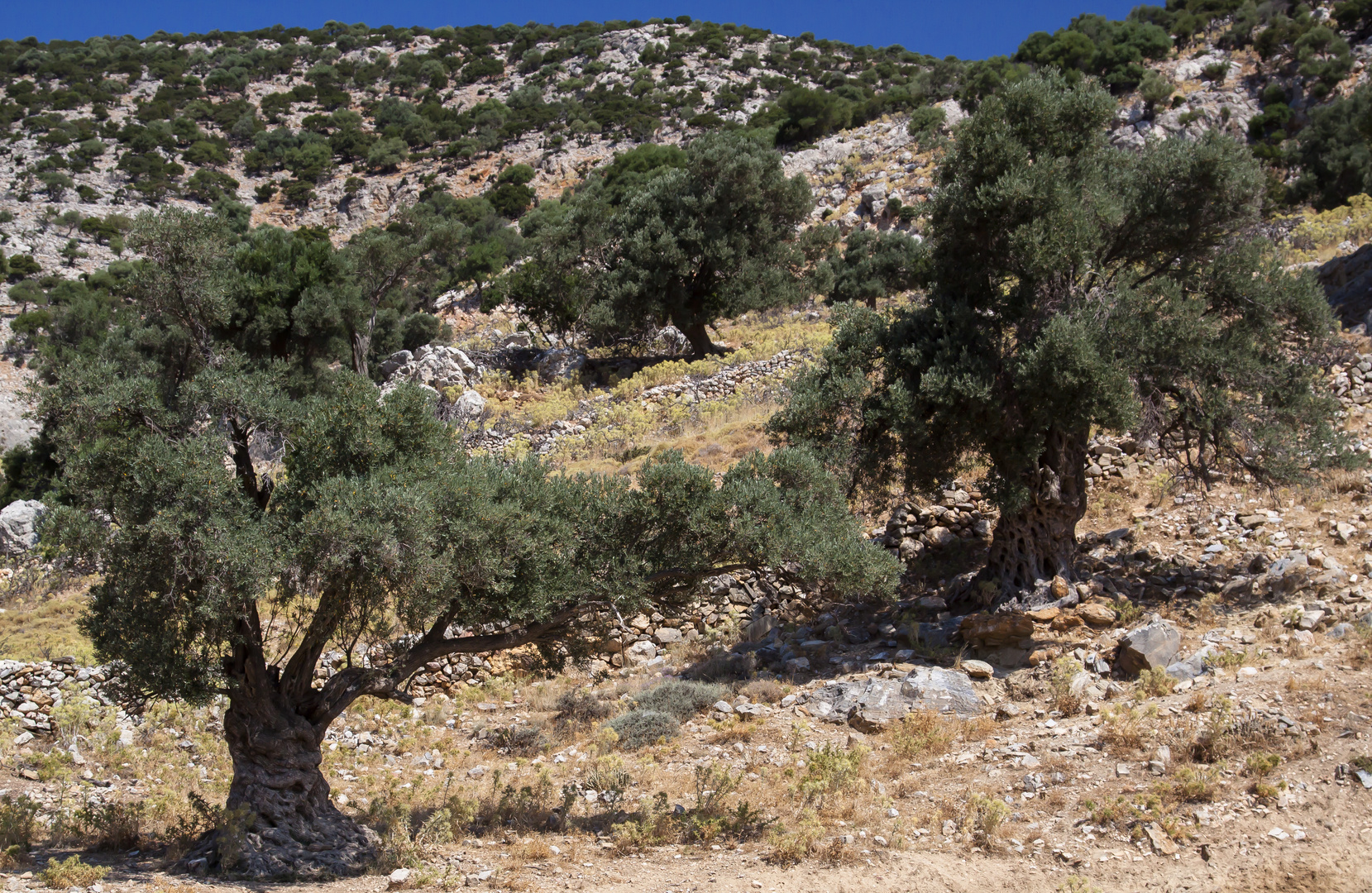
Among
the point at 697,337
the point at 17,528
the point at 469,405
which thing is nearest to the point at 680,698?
the point at 469,405

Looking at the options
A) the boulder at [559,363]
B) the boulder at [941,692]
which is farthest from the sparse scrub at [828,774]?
the boulder at [559,363]

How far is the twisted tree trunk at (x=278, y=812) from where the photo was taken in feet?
25.9

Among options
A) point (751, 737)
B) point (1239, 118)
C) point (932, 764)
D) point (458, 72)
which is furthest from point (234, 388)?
point (458, 72)

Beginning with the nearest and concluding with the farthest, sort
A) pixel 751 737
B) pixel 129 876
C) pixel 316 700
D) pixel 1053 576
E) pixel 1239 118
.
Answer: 1. pixel 129 876
2. pixel 316 700
3. pixel 751 737
4. pixel 1053 576
5. pixel 1239 118

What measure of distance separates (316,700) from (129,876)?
6.68 feet

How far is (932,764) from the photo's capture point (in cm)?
955

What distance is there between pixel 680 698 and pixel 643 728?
2.77ft

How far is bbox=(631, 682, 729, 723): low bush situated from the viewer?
12.0 metres

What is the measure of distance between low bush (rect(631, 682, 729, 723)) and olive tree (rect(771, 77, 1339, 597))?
11.9 feet

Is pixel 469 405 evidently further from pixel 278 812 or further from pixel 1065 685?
pixel 1065 685

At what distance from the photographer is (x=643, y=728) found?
11.4 metres

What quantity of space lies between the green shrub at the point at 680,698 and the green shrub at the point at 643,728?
15cm

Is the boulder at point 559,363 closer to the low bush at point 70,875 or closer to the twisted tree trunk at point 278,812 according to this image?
the twisted tree trunk at point 278,812

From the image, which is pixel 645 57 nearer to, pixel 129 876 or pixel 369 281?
pixel 369 281
